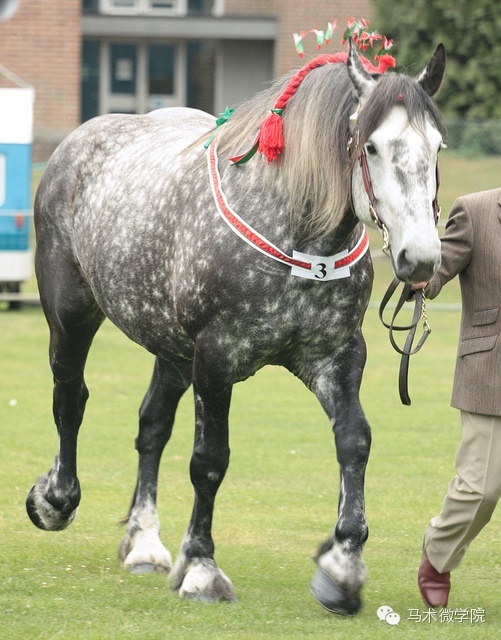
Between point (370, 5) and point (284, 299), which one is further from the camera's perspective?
point (370, 5)

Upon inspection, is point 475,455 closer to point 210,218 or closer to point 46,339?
point 210,218

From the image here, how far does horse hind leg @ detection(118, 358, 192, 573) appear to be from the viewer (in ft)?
20.0

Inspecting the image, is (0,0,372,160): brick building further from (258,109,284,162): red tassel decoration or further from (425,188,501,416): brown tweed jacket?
(425,188,501,416): brown tweed jacket

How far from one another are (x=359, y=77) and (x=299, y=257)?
2.55ft

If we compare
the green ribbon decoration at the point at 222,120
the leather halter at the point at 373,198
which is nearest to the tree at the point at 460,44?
the green ribbon decoration at the point at 222,120

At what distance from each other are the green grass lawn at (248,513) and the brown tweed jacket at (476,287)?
0.99 meters

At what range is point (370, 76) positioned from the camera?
4.81 metres

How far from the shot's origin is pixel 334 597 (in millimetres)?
5129

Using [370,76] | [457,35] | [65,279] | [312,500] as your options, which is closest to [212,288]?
[370,76]

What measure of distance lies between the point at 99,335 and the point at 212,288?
32.3 feet

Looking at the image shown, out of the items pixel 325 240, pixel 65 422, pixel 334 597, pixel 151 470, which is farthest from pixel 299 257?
pixel 65 422

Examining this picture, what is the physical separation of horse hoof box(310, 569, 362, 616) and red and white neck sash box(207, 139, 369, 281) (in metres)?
1.23

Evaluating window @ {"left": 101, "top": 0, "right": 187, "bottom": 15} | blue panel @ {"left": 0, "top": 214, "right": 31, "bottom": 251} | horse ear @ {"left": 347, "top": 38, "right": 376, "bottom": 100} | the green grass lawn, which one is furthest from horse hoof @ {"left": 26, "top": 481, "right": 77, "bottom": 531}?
window @ {"left": 101, "top": 0, "right": 187, "bottom": 15}

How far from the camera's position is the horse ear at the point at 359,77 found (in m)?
4.76
